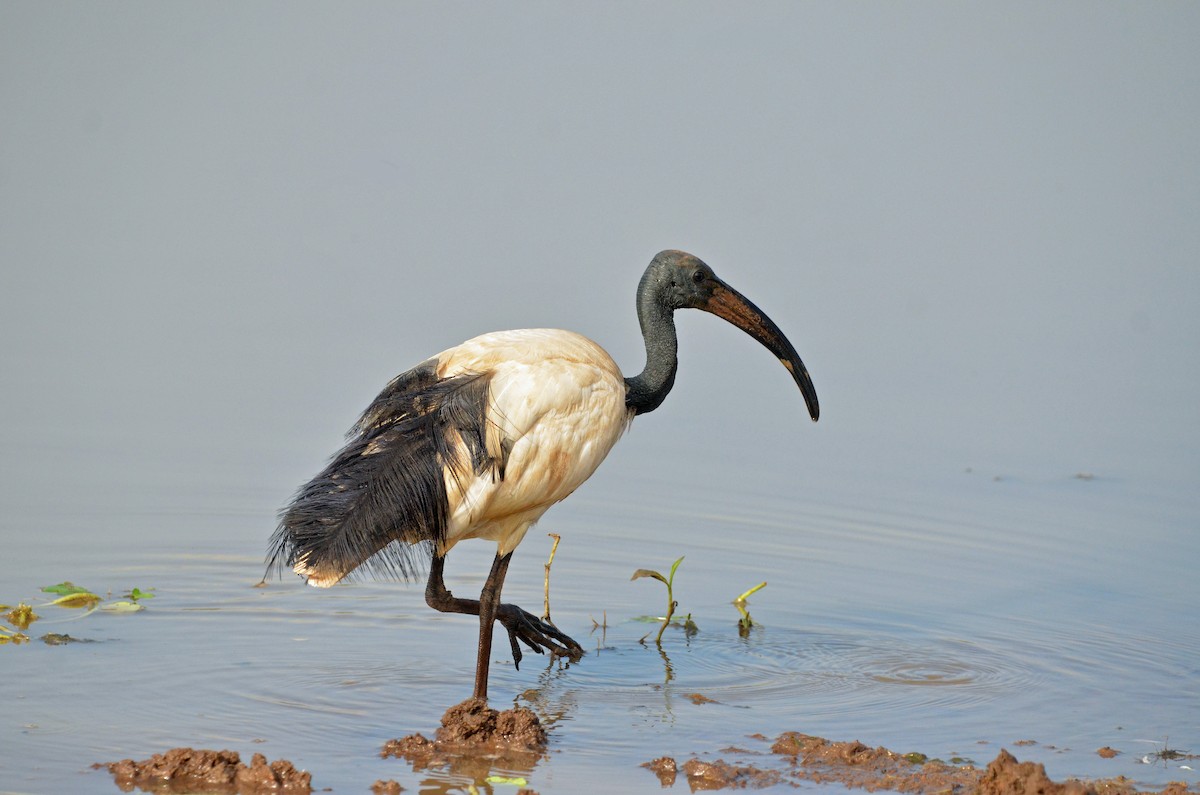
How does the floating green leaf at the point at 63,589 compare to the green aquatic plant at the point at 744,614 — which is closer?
the floating green leaf at the point at 63,589

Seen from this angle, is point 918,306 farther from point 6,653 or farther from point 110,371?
point 6,653

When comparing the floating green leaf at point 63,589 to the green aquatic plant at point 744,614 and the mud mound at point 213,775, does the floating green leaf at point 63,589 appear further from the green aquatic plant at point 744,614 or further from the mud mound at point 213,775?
the green aquatic plant at point 744,614

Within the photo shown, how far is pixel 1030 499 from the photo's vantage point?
10.9 metres

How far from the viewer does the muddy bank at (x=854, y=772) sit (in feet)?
20.0

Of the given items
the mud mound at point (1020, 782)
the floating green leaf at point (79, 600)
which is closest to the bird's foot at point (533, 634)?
the floating green leaf at point (79, 600)

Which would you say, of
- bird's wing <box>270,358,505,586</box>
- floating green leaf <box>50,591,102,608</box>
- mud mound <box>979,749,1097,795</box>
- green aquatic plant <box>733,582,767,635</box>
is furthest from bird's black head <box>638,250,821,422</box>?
floating green leaf <box>50,591,102,608</box>

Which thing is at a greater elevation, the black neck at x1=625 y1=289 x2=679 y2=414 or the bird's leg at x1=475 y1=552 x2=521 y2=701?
the black neck at x1=625 y1=289 x2=679 y2=414

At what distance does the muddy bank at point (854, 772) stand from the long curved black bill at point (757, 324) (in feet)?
7.34

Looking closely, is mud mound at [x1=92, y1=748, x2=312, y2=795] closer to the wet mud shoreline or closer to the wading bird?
the wet mud shoreline

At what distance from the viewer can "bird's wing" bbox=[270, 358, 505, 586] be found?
6.66m

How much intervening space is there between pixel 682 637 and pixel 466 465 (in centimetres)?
189

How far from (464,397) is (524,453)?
0.34 meters

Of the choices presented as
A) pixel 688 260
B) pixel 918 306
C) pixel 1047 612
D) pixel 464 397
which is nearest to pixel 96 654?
pixel 464 397

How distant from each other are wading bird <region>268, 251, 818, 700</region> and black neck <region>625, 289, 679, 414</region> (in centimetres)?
26
